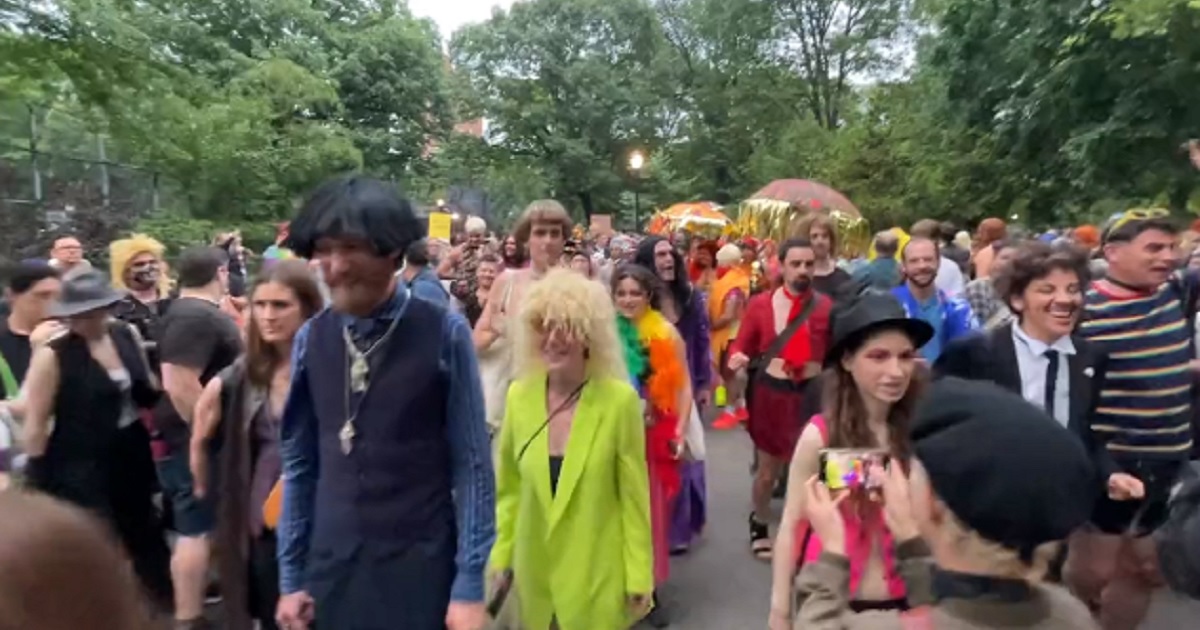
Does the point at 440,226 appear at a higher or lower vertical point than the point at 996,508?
higher

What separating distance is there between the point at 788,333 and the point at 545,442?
3031mm

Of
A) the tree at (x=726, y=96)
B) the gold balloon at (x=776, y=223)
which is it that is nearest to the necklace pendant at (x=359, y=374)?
the gold balloon at (x=776, y=223)

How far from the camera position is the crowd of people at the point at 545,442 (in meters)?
1.95

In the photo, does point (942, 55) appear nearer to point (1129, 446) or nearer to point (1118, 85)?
point (1118, 85)

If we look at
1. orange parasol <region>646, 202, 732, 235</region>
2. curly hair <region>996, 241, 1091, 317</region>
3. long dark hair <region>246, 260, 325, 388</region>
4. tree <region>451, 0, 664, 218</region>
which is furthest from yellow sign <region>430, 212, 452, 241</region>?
tree <region>451, 0, 664, 218</region>

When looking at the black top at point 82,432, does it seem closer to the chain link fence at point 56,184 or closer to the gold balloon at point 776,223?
the chain link fence at point 56,184

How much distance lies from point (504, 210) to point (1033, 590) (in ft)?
163

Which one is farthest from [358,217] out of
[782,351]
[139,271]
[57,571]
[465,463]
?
[139,271]

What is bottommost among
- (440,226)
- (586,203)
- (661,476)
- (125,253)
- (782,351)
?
(661,476)

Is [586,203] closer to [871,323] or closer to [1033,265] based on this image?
[1033,265]

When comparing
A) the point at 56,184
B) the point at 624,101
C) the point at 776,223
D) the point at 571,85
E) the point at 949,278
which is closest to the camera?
the point at 949,278

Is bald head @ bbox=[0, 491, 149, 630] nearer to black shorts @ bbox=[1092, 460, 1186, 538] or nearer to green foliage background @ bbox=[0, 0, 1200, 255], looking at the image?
black shorts @ bbox=[1092, 460, 1186, 538]

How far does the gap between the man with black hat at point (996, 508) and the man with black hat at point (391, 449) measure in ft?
4.64

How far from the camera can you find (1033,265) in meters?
4.43
